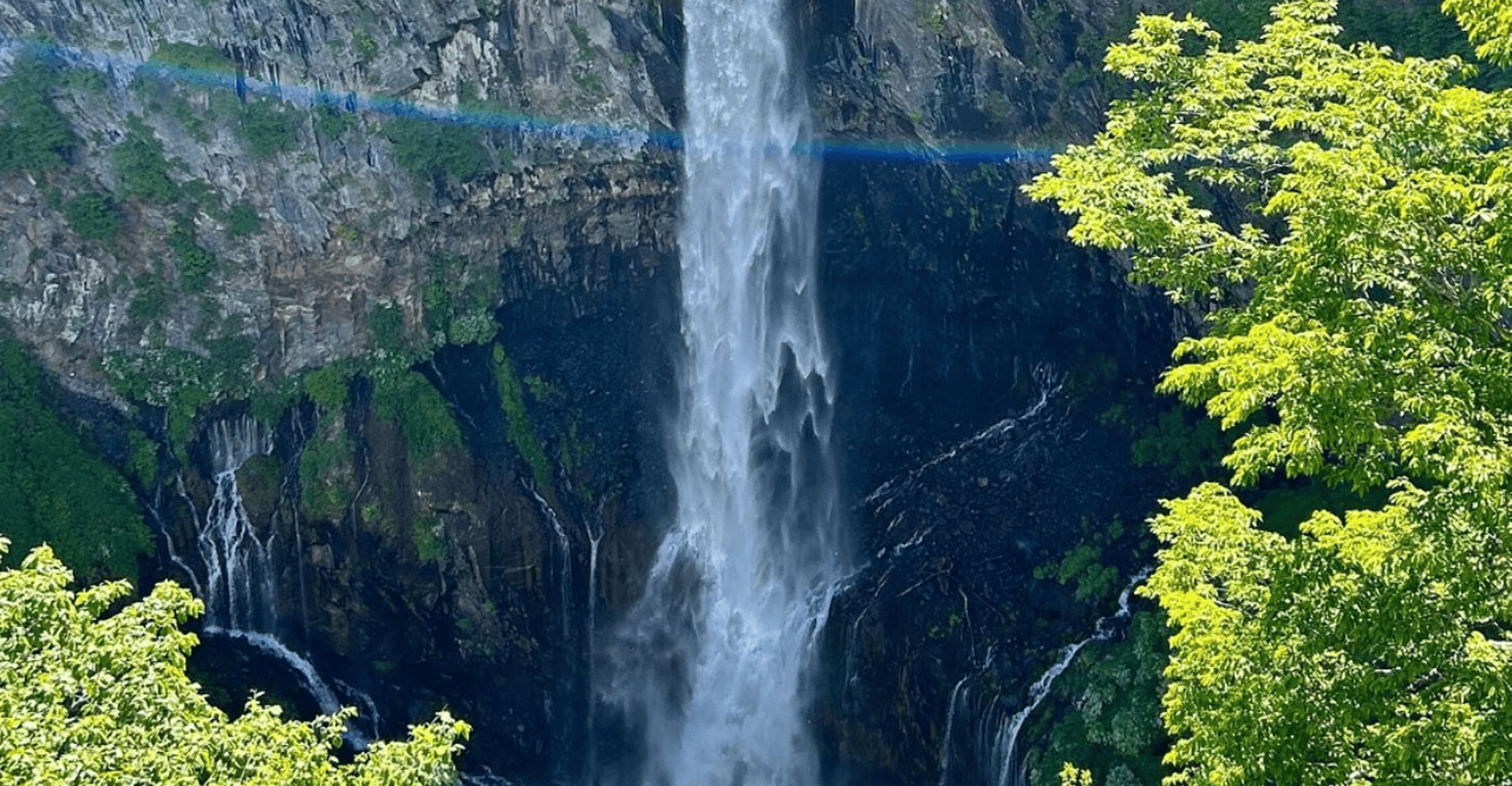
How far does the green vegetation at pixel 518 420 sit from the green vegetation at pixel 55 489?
18.2 ft

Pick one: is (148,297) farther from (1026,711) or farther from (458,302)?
(1026,711)

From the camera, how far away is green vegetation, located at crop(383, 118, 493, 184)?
22859 mm

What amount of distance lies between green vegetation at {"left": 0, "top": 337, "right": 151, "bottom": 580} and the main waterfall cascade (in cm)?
749

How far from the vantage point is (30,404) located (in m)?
22.6

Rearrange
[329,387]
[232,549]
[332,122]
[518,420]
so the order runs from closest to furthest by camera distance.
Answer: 1. [332,122]
2. [232,549]
3. [329,387]
4. [518,420]

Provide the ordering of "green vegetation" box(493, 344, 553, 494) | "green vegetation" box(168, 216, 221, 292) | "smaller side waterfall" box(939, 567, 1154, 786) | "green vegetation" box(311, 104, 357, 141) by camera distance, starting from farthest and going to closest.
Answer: "green vegetation" box(493, 344, 553, 494) < "green vegetation" box(168, 216, 221, 292) < "green vegetation" box(311, 104, 357, 141) < "smaller side waterfall" box(939, 567, 1154, 786)

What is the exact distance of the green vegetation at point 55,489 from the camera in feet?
72.5

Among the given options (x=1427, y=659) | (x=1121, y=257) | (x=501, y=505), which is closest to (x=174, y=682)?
(x=1427, y=659)

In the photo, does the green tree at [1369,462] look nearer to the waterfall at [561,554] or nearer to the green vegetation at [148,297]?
the waterfall at [561,554]

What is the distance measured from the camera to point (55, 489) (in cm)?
2234

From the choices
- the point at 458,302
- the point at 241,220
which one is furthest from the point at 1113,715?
the point at 241,220

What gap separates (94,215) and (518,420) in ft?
22.3

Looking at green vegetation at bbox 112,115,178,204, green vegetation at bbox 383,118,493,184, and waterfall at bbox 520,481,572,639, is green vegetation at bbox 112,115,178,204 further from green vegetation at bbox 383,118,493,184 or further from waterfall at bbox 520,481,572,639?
waterfall at bbox 520,481,572,639

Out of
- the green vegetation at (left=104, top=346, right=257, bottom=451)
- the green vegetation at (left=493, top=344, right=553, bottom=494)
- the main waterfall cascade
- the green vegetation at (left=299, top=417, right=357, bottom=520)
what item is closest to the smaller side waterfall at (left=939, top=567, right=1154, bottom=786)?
the main waterfall cascade
